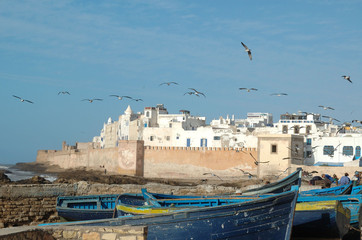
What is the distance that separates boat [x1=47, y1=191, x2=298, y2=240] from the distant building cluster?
83.8 ft

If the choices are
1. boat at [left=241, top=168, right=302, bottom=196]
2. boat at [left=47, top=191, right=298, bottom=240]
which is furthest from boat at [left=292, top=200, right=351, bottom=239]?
boat at [left=241, top=168, right=302, bottom=196]

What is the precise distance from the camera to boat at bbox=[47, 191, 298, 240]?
768 centimetres

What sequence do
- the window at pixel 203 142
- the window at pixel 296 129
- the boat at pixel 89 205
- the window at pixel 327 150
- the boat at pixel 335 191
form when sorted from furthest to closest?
the window at pixel 203 142 < the window at pixel 296 129 < the window at pixel 327 150 < the boat at pixel 335 191 < the boat at pixel 89 205

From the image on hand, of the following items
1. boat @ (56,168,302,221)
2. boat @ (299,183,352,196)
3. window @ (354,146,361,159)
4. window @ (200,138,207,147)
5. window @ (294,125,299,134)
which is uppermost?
window @ (294,125,299,134)

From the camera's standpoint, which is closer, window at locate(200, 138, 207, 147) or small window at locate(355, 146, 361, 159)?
small window at locate(355, 146, 361, 159)

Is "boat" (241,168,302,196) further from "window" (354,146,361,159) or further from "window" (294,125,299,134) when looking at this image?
"window" (294,125,299,134)

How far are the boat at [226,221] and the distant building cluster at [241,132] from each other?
83.8ft

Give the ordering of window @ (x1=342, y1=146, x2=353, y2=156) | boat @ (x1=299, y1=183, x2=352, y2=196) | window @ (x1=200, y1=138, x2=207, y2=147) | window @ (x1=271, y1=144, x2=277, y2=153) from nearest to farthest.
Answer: boat @ (x1=299, y1=183, x2=352, y2=196) → window @ (x1=271, y1=144, x2=277, y2=153) → window @ (x1=342, y1=146, x2=353, y2=156) → window @ (x1=200, y1=138, x2=207, y2=147)

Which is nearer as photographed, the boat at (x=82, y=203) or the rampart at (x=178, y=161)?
the boat at (x=82, y=203)

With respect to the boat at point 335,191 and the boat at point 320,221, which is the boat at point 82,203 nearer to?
the boat at point 320,221

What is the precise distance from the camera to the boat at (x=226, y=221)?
768 cm

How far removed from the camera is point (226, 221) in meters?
8.02

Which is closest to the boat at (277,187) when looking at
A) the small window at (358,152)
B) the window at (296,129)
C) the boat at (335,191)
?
the boat at (335,191)

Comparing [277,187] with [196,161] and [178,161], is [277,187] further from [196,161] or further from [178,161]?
[178,161]
